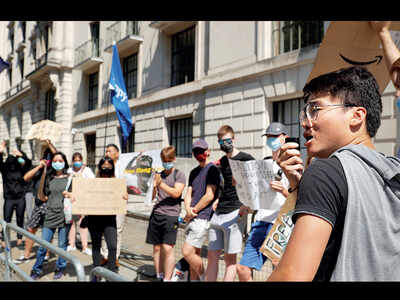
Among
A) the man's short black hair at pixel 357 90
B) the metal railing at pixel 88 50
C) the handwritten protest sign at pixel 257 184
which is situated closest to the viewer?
the man's short black hair at pixel 357 90

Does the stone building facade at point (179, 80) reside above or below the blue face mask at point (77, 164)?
above

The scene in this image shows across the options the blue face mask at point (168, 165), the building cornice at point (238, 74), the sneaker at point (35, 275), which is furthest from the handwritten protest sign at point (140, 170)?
the building cornice at point (238, 74)

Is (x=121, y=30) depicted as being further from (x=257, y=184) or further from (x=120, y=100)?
(x=257, y=184)

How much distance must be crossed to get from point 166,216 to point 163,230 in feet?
0.61

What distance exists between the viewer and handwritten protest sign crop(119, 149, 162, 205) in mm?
5414

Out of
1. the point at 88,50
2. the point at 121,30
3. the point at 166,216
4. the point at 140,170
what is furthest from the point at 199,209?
the point at 88,50

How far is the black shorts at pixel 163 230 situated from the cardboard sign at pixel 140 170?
80 cm

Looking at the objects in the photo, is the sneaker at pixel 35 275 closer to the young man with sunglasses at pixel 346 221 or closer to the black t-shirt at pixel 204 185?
the black t-shirt at pixel 204 185

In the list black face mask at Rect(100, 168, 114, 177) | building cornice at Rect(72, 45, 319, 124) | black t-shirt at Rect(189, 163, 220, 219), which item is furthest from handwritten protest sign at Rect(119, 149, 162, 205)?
building cornice at Rect(72, 45, 319, 124)

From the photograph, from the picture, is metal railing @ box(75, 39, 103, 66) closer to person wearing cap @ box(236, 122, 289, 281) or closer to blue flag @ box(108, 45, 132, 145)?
blue flag @ box(108, 45, 132, 145)

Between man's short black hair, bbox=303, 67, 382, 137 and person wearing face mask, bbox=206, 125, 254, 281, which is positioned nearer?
man's short black hair, bbox=303, 67, 382, 137

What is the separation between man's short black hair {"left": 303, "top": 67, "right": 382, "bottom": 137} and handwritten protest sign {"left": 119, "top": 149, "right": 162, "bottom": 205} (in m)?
3.98

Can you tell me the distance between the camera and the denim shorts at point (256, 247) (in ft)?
11.8

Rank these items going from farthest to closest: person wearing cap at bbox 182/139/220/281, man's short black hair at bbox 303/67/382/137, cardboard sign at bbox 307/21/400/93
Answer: person wearing cap at bbox 182/139/220/281 → cardboard sign at bbox 307/21/400/93 → man's short black hair at bbox 303/67/382/137
